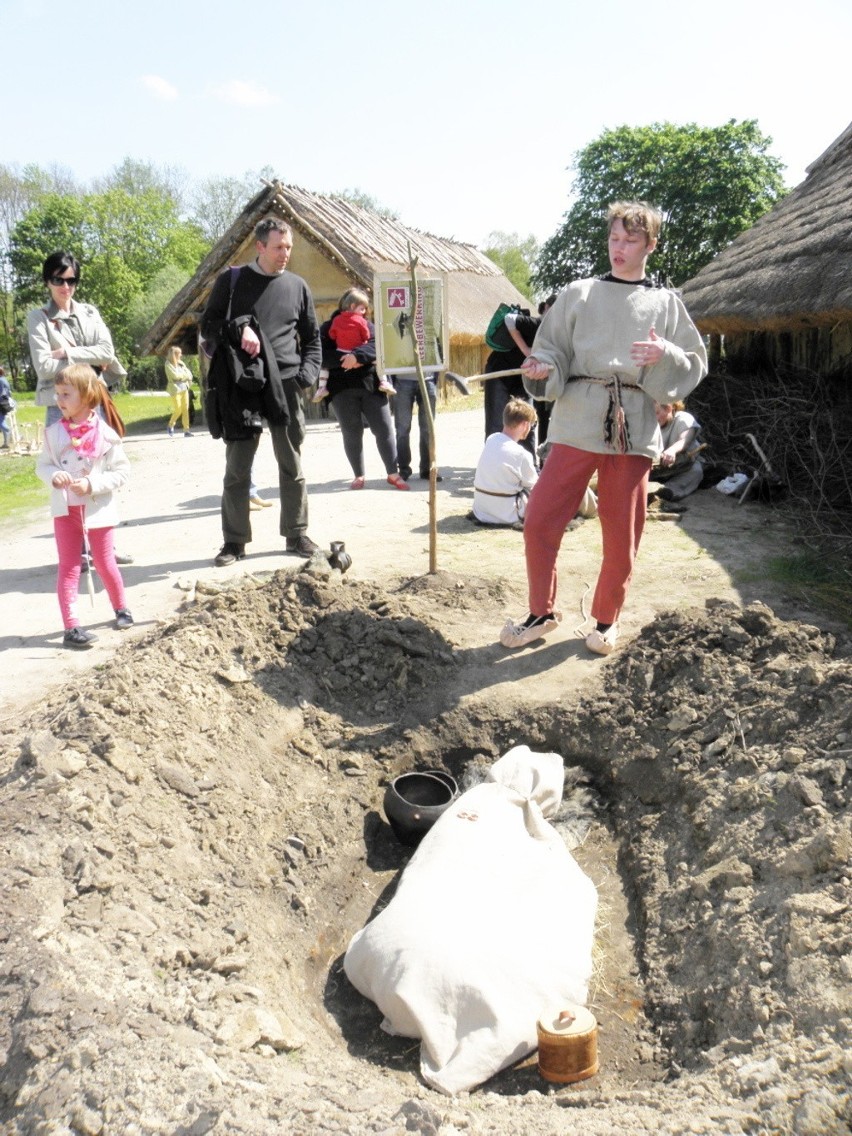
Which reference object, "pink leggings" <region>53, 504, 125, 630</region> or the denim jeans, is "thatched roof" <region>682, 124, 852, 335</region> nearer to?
the denim jeans

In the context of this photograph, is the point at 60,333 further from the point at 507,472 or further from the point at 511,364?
the point at 511,364

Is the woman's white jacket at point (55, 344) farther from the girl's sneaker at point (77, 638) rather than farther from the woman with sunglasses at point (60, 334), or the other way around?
the girl's sneaker at point (77, 638)

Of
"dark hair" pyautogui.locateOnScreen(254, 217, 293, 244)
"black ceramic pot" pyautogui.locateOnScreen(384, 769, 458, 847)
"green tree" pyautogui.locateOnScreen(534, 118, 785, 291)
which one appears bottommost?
"black ceramic pot" pyautogui.locateOnScreen(384, 769, 458, 847)

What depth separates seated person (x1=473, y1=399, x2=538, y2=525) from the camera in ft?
21.8

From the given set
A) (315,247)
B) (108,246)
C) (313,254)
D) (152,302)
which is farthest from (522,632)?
(108,246)

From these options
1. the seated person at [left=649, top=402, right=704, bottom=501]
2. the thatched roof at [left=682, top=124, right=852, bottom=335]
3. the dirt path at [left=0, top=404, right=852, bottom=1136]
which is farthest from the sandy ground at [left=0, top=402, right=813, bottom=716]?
the thatched roof at [left=682, top=124, right=852, bottom=335]

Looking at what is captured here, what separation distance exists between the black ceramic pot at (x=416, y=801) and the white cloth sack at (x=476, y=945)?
0.28 m

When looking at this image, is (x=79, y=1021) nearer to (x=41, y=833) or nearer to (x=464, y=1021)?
(x=41, y=833)

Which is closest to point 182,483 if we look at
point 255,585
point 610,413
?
point 255,585

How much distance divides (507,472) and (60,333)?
321 cm

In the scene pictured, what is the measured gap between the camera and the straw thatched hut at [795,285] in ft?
23.1

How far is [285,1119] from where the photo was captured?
1895mm

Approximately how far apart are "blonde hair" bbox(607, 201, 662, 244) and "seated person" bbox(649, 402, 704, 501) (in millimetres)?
3760

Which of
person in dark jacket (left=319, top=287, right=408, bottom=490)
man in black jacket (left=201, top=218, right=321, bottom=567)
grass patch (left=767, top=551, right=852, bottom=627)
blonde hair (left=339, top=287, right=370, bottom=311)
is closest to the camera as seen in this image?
grass patch (left=767, top=551, right=852, bottom=627)
